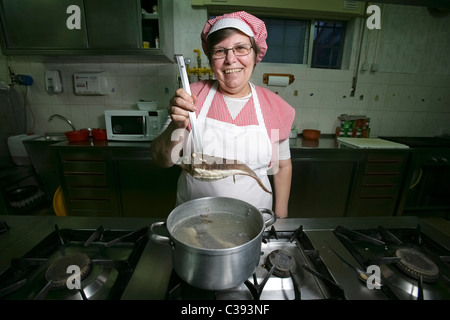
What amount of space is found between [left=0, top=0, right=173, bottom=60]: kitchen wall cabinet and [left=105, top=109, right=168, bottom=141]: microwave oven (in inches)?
22.4

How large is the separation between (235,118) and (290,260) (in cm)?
70

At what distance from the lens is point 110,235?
2.60 ft

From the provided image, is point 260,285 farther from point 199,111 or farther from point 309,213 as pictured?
point 309,213

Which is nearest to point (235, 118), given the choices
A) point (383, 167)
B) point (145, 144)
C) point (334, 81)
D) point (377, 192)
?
point (145, 144)

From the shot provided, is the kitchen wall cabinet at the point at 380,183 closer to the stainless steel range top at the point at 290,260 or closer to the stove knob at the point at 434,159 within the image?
the stove knob at the point at 434,159

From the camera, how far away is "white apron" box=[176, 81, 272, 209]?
111cm

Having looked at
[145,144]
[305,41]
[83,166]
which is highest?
[305,41]

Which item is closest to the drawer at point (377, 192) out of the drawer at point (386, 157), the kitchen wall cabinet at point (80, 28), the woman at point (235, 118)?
the drawer at point (386, 157)

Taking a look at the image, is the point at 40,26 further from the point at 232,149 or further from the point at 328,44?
the point at 328,44

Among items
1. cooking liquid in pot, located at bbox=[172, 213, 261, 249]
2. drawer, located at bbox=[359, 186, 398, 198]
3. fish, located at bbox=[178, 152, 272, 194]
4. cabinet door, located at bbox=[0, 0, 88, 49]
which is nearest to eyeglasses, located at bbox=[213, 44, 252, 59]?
fish, located at bbox=[178, 152, 272, 194]

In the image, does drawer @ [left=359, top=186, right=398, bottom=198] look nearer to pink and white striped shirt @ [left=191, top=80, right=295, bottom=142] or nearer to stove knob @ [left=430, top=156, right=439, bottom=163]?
stove knob @ [left=430, top=156, right=439, bottom=163]

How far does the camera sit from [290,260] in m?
0.67

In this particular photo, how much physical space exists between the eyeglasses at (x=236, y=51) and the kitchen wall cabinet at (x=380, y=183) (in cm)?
180
